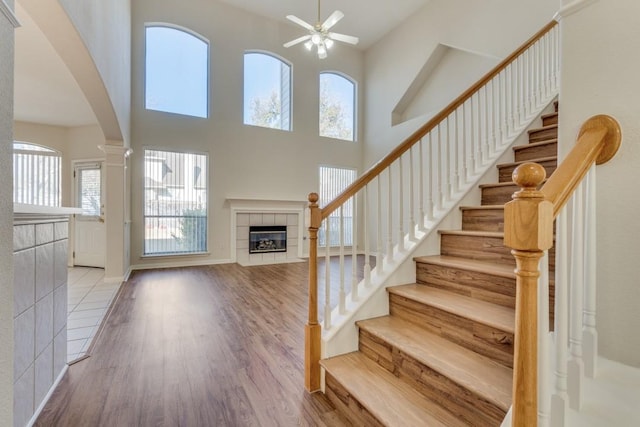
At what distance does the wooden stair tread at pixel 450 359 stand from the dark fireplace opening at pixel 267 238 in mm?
4533

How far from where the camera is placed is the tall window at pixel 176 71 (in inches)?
212

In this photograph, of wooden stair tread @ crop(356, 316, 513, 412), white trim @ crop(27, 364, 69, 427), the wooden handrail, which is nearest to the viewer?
wooden stair tread @ crop(356, 316, 513, 412)

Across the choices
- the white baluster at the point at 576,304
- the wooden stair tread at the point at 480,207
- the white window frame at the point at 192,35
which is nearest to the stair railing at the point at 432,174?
the wooden stair tread at the point at 480,207

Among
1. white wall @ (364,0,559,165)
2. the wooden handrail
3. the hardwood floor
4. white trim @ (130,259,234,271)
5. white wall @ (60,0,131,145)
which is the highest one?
white wall @ (364,0,559,165)

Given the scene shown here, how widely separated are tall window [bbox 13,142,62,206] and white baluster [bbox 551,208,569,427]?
24.7 ft

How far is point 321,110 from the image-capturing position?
7.14 metres

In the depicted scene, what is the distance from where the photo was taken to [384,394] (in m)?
1.44

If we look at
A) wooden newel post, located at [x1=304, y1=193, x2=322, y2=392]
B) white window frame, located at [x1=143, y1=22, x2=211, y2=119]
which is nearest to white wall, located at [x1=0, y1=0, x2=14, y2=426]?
wooden newel post, located at [x1=304, y1=193, x2=322, y2=392]

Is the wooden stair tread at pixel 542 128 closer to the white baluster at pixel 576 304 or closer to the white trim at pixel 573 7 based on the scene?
the white trim at pixel 573 7

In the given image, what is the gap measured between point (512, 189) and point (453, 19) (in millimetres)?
4566

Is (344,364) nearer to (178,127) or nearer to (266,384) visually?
(266,384)

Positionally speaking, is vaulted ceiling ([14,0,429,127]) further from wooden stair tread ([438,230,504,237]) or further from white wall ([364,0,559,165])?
wooden stair tread ([438,230,504,237])

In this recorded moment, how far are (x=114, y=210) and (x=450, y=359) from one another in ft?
15.4

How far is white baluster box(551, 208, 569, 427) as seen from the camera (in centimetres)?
85
